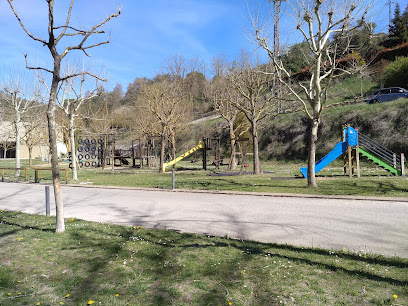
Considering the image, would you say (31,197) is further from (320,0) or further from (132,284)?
(320,0)

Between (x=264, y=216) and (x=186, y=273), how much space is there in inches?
169

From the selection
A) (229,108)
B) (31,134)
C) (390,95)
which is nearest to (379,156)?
(229,108)

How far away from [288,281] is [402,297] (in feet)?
4.28

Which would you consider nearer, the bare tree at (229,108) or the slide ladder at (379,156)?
the slide ladder at (379,156)

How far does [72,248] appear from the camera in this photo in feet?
19.5

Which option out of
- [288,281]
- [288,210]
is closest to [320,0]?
[288,210]

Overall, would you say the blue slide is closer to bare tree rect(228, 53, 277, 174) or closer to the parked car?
bare tree rect(228, 53, 277, 174)

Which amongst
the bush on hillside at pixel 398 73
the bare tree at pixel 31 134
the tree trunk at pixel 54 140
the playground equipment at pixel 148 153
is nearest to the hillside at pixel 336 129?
the bush on hillside at pixel 398 73

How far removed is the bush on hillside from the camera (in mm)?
34128

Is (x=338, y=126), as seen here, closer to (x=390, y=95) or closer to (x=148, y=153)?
(x=390, y=95)

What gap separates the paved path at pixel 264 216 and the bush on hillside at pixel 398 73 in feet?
99.5

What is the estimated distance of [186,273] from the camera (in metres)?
4.68

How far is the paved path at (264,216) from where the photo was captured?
6.32 meters

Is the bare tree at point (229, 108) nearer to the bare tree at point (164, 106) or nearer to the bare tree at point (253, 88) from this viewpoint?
the bare tree at point (253, 88)
